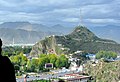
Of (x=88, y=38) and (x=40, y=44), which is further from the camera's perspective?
(x=88, y=38)

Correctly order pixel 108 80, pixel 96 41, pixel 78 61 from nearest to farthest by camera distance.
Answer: pixel 108 80, pixel 78 61, pixel 96 41

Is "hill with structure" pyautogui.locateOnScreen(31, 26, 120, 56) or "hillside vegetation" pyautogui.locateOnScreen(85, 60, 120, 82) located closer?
"hillside vegetation" pyautogui.locateOnScreen(85, 60, 120, 82)

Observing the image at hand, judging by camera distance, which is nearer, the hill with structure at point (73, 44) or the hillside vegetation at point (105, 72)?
the hillside vegetation at point (105, 72)

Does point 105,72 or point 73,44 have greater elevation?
point 105,72

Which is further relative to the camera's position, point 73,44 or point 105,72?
point 73,44

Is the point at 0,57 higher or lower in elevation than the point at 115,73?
higher

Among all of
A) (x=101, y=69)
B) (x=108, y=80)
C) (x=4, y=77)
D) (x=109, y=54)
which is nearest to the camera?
(x=4, y=77)

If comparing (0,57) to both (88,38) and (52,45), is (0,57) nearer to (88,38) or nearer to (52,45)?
(52,45)

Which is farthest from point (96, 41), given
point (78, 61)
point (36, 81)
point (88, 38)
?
point (36, 81)
